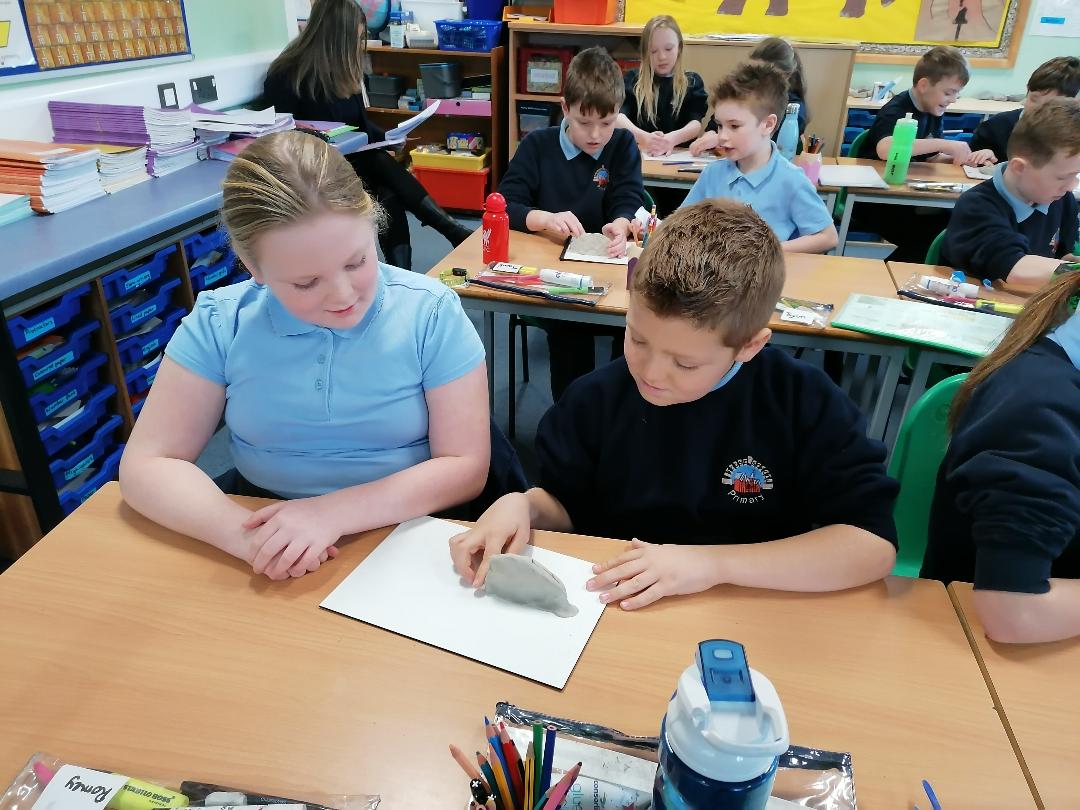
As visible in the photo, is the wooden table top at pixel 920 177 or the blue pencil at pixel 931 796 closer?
the blue pencil at pixel 931 796

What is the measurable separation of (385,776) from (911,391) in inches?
67.0

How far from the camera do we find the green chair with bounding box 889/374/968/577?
3.93 ft

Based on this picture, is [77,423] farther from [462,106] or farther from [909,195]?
[462,106]

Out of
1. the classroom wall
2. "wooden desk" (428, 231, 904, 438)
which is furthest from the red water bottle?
the classroom wall

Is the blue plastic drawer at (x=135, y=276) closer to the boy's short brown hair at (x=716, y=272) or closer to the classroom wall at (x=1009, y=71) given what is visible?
the boy's short brown hair at (x=716, y=272)

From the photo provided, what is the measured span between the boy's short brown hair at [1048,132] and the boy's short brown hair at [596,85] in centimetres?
116

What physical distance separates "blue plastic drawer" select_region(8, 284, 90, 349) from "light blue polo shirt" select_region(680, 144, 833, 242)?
1.77m

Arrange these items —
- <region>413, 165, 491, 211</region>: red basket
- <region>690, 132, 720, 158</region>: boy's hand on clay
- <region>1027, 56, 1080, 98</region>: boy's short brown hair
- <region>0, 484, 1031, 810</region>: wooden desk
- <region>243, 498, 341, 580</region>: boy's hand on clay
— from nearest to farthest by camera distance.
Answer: <region>0, 484, 1031, 810</region>: wooden desk, <region>243, 498, 341, 580</region>: boy's hand on clay, <region>1027, 56, 1080, 98</region>: boy's short brown hair, <region>690, 132, 720, 158</region>: boy's hand on clay, <region>413, 165, 491, 211</region>: red basket

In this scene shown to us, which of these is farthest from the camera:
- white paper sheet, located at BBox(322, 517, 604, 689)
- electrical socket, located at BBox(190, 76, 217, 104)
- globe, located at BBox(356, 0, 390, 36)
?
globe, located at BBox(356, 0, 390, 36)

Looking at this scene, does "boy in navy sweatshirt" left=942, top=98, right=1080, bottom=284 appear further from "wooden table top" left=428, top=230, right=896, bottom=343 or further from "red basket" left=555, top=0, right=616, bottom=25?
"red basket" left=555, top=0, right=616, bottom=25

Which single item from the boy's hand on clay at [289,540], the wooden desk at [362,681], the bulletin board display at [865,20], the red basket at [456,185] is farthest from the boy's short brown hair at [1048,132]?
the red basket at [456,185]

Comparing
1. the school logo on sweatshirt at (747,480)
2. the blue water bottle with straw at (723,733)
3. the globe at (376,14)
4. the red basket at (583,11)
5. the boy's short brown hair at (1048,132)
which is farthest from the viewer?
the globe at (376,14)

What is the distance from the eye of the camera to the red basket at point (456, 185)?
4.68 metres

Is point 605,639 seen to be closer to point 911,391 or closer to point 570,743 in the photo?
point 570,743
